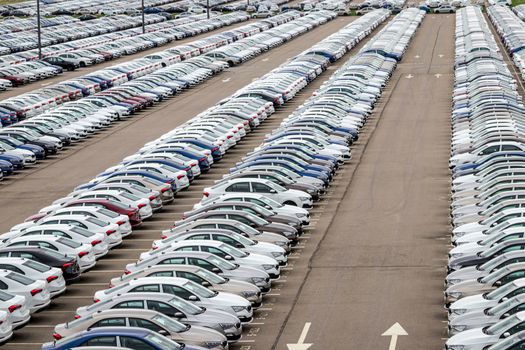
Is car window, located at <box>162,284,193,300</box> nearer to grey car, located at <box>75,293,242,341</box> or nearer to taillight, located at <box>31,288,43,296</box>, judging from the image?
grey car, located at <box>75,293,242,341</box>

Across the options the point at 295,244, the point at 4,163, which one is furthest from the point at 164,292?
the point at 4,163

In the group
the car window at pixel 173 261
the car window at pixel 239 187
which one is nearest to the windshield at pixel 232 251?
the car window at pixel 173 261

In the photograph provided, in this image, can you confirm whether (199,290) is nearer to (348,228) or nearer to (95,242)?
(95,242)

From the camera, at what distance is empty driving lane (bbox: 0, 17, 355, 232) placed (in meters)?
46.5

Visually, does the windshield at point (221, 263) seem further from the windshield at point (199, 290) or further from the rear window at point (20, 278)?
the rear window at point (20, 278)

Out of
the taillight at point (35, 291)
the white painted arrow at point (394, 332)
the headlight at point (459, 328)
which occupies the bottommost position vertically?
the taillight at point (35, 291)

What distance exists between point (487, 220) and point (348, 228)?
17.6 feet

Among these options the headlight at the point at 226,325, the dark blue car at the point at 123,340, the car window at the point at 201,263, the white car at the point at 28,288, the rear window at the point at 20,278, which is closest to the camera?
the dark blue car at the point at 123,340

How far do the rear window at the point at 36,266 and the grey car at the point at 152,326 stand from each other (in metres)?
5.83

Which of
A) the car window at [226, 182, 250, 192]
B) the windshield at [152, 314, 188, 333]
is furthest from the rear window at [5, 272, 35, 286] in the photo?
the car window at [226, 182, 250, 192]

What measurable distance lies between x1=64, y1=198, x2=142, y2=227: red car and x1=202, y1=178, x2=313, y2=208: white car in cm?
283

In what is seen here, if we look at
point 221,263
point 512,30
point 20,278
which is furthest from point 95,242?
point 512,30

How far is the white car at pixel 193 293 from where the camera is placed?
2808 centimetres

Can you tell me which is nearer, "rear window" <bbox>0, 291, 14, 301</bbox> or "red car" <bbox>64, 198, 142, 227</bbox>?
"rear window" <bbox>0, 291, 14, 301</bbox>
